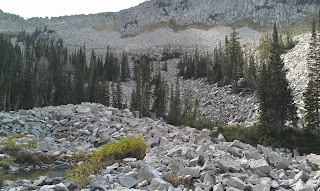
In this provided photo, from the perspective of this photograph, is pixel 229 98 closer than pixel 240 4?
Yes

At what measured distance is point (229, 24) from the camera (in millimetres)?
135000

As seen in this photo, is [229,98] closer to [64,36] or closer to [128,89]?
[128,89]

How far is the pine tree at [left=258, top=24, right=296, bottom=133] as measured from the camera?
29.6 meters

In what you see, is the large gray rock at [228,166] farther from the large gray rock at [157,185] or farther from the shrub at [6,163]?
the shrub at [6,163]

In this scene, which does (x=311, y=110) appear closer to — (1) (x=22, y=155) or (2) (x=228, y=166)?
(2) (x=228, y=166)

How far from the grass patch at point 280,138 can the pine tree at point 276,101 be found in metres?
1.05

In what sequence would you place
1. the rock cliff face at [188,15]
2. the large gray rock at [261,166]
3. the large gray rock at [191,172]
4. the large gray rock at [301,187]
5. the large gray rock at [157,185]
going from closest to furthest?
the large gray rock at [301,187]
the large gray rock at [157,185]
the large gray rock at [191,172]
the large gray rock at [261,166]
the rock cliff face at [188,15]

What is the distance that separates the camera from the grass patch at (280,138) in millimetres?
25780

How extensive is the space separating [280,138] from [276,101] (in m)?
4.89

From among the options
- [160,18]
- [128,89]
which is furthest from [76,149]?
[160,18]

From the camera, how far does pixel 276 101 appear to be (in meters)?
30.4

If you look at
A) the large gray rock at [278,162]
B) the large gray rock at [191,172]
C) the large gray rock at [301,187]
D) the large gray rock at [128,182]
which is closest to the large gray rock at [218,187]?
the large gray rock at [191,172]

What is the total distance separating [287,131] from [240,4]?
448 feet

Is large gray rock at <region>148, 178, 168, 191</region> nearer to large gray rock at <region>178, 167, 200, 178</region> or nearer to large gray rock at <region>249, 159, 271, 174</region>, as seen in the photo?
large gray rock at <region>178, 167, 200, 178</region>
